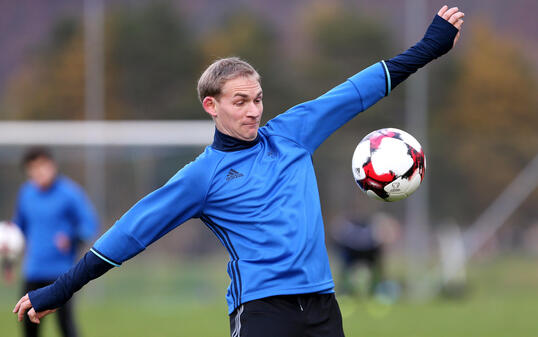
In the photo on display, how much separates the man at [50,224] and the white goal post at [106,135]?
7.62 meters

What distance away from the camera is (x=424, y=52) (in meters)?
3.92

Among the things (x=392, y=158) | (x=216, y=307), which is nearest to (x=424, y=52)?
(x=392, y=158)

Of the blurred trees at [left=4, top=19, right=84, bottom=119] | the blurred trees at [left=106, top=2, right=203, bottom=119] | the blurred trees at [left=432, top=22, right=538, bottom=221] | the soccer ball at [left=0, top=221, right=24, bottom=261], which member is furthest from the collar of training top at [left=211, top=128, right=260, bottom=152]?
the blurred trees at [left=4, top=19, right=84, bottom=119]

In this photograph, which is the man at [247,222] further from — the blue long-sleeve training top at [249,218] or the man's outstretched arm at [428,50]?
the man's outstretched arm at [428,50]

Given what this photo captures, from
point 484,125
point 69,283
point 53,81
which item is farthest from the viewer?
point 53,81

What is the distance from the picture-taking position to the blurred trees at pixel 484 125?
1645 cm

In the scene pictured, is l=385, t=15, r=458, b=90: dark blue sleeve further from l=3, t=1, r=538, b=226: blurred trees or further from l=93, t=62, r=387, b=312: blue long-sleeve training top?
l=3, t=1, r=538, b=226: blurred trees

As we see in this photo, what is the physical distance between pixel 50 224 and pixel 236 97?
452cm

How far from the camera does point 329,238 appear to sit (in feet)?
56.3

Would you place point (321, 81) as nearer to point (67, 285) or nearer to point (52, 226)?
point (52, 226)

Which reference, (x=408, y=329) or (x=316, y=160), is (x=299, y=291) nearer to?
(x=408, y=329)

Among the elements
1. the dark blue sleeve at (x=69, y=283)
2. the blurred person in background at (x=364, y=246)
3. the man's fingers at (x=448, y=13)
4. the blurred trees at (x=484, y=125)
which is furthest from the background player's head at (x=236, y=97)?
the blurred trees at (x=484, y=125)

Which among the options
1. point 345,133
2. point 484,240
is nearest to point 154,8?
point 345,133

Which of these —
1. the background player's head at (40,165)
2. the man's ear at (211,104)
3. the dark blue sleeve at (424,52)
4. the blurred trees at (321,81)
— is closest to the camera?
the man's ear at (211,104)
